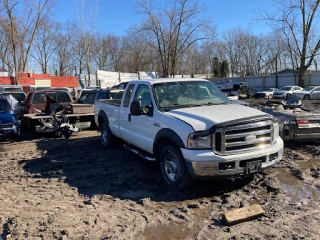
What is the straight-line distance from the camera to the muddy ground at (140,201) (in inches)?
146

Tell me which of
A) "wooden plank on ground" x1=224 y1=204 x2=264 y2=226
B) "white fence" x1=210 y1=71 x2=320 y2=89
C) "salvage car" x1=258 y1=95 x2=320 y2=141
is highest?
"white fence" x1=210 y1=71 x2=320 y2=89

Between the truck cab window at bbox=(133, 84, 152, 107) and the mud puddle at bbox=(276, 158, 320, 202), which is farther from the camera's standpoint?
the truck cab window at bbox=(133, 84, 152, 107)

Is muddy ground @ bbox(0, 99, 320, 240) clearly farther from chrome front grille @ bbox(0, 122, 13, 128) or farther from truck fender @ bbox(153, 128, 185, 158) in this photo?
chrome front grille @ bbox(0, 122, 13, 128)

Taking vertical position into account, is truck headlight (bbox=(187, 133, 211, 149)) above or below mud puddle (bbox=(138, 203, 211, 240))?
above

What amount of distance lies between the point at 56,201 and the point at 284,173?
412cm

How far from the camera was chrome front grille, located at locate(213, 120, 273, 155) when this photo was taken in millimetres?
4483

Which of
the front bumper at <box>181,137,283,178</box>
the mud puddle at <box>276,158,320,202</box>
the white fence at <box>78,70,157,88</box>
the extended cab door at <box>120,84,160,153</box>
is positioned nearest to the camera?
the front bumper at <box>181,137,283,178</box>

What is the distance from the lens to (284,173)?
231 inches

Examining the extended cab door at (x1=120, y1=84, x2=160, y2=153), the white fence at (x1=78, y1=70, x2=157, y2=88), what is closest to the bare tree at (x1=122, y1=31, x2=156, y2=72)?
the white fence at (x1=78, y1=70, x2=157, y2=88)

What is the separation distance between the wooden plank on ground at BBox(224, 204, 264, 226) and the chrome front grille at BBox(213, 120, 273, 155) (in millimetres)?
855

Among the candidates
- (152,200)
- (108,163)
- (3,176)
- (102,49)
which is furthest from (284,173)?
(102,49)

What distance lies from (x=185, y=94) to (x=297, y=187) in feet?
8.31

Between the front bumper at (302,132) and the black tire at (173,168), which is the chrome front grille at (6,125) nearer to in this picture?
the black tire at (173,168)

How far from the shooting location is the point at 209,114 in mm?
4883
